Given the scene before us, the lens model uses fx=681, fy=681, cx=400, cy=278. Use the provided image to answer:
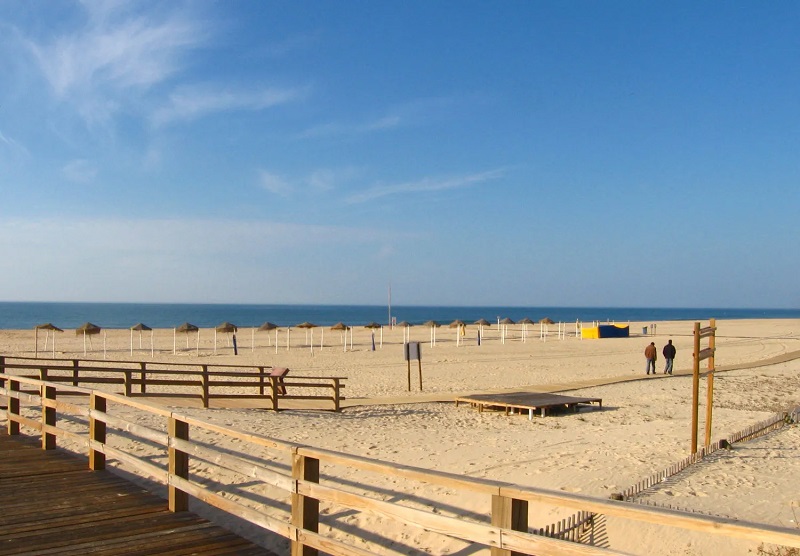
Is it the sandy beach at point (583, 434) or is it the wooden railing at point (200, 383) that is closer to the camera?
the sandy beach at point (583, 434)

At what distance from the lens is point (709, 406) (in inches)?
436

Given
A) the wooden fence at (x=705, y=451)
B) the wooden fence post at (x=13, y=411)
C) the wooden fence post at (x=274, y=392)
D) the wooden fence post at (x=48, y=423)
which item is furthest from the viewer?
the wooden fence post at (x=274, y=392)

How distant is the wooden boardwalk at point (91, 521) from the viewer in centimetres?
486

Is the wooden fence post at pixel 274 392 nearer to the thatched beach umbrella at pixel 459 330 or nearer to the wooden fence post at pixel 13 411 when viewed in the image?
the wooden fence post at pixel 13 411

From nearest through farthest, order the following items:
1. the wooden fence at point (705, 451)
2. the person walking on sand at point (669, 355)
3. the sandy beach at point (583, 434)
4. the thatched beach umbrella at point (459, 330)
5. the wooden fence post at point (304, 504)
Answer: the wooden fence post at point (304, 504) < the sandy beach at point (583, 434) < the wooden fence at point (705, 451) < the person walking on sand at point (669, 355) < the thatched beach umbrella at point (459, 330)

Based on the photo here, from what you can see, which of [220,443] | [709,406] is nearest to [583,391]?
[709,406]

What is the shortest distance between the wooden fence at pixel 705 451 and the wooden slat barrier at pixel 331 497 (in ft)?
6.27

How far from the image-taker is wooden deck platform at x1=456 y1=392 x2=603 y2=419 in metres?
15.9

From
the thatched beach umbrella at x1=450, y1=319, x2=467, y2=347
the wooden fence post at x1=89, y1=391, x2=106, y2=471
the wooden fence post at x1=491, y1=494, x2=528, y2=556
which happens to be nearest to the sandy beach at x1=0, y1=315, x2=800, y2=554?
the wooden fence post at x1=89, y1=391, x2=106, y2=471

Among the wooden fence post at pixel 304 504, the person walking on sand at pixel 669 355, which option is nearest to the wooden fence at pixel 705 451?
the wooden fence post at pixel 304 504

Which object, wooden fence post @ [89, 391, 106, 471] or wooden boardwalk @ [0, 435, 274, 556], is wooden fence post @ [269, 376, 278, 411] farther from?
wooden boardwalk @ [0, 435, 274, 556]

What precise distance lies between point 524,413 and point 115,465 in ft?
33.0

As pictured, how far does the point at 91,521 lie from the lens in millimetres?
5492

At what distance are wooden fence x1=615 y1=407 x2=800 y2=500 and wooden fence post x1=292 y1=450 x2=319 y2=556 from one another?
403cm
